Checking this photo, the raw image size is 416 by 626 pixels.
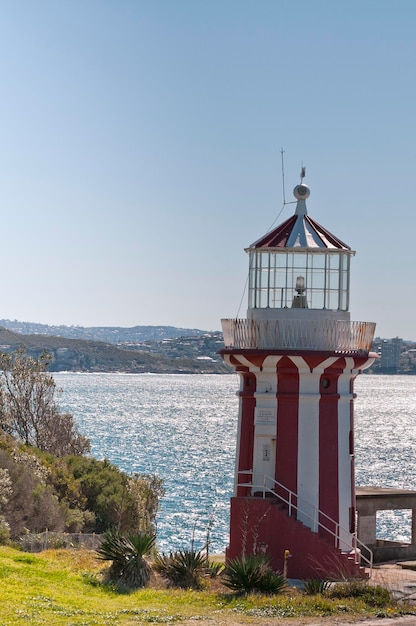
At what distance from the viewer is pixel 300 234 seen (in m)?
16.7

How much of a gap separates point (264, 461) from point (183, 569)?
237 cm

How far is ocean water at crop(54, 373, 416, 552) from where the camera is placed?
5666cm

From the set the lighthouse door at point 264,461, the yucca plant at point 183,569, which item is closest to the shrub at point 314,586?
the yucca plant at point 183,569

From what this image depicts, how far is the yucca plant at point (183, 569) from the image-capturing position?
1474 centimetres

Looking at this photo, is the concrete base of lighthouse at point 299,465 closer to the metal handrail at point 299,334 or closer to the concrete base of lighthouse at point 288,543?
the concrete base of lighthouse at point 288,543

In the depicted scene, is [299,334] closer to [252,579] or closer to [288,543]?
[288,543]

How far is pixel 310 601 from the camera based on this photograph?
1340 cm

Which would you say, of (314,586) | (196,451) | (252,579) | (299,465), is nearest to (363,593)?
(314,586)

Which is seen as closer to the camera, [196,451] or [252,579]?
[252,579]

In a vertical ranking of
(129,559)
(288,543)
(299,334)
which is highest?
(299,334)

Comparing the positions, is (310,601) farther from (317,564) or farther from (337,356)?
(337,356)

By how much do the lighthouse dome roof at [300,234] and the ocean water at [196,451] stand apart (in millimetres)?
6001

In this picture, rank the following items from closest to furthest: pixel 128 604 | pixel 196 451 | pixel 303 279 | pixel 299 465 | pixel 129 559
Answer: pixel 128 604, pixel 129 559, pixel 299 465, pixel 303 279, pixel 196 451

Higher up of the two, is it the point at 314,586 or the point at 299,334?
the point at 299,334
